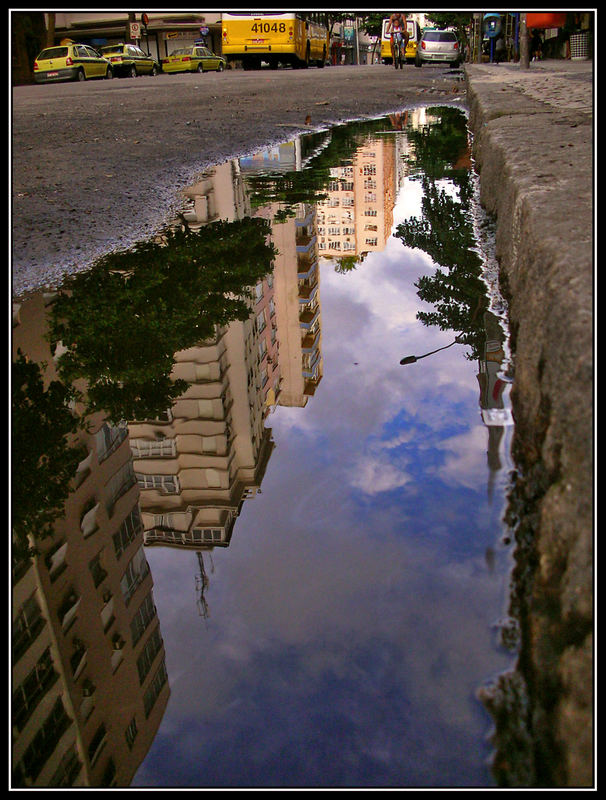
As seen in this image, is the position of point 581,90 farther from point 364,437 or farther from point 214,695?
point 214,695

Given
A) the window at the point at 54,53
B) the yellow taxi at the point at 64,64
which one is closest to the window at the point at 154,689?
the yellow taxi at the point at 64,64

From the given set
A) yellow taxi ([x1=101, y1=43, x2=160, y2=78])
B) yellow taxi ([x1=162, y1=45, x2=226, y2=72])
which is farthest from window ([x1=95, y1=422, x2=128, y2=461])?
yellow taxi ([x1=162, y1=45, x2=226, y2=72])

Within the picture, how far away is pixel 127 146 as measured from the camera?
6750 millimetres

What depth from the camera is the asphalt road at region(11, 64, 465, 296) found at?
3.92 meters

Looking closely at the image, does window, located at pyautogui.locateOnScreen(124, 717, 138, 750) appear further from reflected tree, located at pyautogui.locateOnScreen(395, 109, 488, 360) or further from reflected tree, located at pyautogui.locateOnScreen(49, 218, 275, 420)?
reflected tree, located at pyautogui.locateOnScreen(395, 109, 488, 360)

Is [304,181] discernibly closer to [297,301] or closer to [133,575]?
[297,301]

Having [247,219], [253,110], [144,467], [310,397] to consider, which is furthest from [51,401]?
[253,110]

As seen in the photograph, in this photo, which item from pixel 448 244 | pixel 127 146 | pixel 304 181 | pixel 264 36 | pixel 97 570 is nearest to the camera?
pixel 97 570

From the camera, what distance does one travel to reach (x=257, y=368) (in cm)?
237

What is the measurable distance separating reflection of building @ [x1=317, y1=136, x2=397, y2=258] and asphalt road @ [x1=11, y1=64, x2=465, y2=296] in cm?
101

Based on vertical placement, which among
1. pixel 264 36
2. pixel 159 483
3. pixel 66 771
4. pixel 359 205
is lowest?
pixel 66 771

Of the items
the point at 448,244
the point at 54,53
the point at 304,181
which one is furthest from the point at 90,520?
the point at 54,53

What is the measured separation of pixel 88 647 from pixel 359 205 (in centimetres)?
402

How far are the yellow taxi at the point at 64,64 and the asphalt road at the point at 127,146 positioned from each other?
11.7 meters
